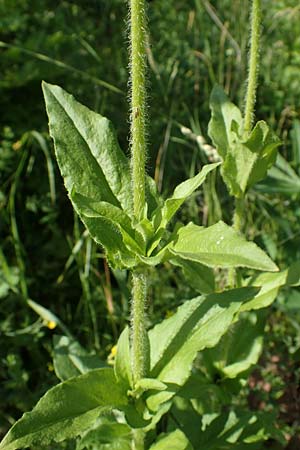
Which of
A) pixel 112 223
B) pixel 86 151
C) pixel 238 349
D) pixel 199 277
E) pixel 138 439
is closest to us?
pixel 112 223

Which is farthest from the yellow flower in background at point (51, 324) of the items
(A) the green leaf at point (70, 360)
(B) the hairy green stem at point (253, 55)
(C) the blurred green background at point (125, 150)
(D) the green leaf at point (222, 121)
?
(B) the hairy green stem at point (253, 55)

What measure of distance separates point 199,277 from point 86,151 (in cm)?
53

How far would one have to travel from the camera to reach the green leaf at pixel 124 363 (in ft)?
5.35

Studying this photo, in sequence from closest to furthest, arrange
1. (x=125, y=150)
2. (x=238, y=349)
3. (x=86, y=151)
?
(x=86, y=151) → (x=238, y=349) → (x=125, y=150)

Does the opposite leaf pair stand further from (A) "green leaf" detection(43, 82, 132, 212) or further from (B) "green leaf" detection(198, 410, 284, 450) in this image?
(B) "green leaf" detection(198, 410, 284, 450)

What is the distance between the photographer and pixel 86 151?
5.18 ft

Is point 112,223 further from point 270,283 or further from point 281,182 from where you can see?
point 281,182

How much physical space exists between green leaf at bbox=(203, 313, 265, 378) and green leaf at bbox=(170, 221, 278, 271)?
→ 1.90 feet

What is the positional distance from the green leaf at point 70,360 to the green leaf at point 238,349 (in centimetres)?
36

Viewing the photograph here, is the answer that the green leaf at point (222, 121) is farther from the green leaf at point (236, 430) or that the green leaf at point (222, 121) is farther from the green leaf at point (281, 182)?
the green leaf at point (236, 430)

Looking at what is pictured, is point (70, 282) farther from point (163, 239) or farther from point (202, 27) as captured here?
point (202, 27)

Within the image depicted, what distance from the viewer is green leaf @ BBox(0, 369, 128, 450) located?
1.39 m

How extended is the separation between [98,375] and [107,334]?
768 mm

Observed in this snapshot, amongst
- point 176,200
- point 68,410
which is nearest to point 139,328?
point 68,410
